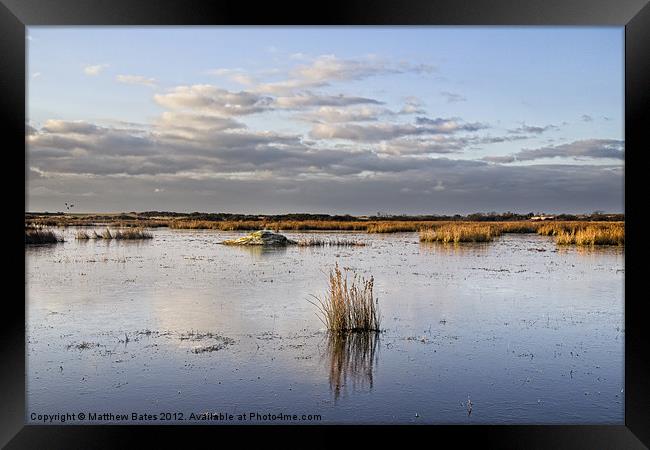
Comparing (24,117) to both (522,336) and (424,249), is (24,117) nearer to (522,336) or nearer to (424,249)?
(522,336)

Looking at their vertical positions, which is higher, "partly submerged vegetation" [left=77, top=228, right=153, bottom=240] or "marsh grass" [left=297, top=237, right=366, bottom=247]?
"partly submerged vegetation" [left=77, top=228, right=153, bottom=240]

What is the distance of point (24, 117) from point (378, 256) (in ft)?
34.0

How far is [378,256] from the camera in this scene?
1339 centimetres

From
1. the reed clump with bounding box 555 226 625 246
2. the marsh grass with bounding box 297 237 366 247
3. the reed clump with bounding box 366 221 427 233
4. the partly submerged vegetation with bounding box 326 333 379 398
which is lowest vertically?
the partly submerged vegetation with bounding box 326 333 379 398

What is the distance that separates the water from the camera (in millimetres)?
4285

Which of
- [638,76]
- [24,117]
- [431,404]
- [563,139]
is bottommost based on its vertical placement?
[431,404]

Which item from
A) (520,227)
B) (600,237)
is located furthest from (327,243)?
(520,227)

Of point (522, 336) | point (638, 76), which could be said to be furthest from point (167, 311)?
point (638, 76)

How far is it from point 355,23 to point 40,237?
14.3 meters

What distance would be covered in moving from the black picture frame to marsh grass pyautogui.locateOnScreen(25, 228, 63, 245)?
504 inches

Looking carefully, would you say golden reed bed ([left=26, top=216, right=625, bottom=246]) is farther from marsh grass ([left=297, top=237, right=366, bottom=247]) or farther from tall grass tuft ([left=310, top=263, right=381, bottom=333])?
tall grass tuft ([left=310, top=263, right=381, bottom=333])

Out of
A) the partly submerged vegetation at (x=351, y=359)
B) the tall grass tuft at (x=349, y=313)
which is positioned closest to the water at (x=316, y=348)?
the partly submerged vegetation at (x=351, y=359)

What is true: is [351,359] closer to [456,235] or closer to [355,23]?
[355,23]

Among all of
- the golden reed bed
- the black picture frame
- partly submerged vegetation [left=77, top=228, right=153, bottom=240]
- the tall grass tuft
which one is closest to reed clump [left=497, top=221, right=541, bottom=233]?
the golden reed bed
